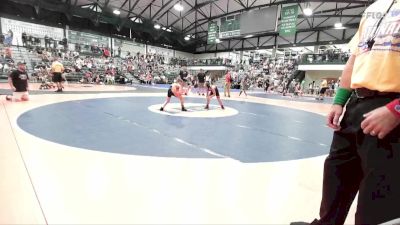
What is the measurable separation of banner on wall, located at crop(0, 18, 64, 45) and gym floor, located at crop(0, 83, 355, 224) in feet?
71.3

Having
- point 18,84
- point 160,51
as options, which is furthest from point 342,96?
point 160,51

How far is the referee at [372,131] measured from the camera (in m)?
1.12

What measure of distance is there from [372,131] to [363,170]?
0.24 meters

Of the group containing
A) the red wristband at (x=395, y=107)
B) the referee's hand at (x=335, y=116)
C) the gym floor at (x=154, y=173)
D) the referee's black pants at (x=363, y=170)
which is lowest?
the gym floor at (x=154, y=173)

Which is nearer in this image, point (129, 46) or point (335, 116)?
point (335, 116)

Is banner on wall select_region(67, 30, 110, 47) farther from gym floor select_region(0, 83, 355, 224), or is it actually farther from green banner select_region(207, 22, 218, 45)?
gym floor select_region(0, 83, 355, 224)

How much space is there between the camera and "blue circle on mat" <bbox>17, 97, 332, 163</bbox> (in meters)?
3.62

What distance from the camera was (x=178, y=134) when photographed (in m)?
4.54

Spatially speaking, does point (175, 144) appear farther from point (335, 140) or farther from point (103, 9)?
point (103, 9)

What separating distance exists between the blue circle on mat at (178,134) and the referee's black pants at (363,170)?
6.14 ft

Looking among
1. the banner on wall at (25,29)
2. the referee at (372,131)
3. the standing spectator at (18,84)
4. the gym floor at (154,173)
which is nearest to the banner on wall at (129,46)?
the banner on wall at (25,29)

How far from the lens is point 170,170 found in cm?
284

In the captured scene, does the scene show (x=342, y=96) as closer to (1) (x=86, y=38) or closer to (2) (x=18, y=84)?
(2) (x=18, y=84)

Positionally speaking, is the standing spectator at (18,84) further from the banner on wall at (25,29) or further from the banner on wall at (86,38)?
the banner on wall at (86,38)
